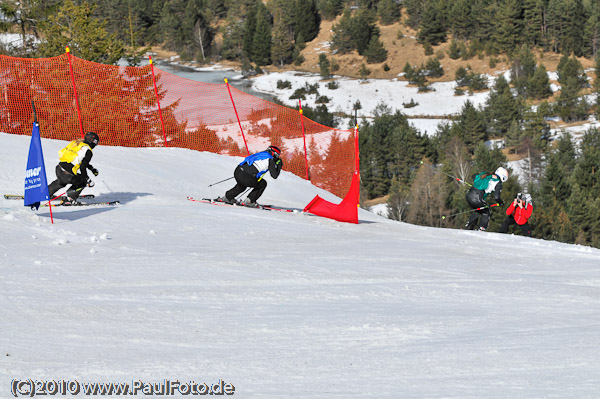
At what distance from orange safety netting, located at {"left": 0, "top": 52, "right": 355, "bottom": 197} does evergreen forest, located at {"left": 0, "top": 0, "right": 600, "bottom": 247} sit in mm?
12475

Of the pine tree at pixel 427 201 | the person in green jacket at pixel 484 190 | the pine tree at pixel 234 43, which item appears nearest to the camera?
the person in green jacket at pixel 484 190

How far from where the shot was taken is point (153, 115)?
1838cm

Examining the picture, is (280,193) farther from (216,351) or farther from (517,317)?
(216,351)

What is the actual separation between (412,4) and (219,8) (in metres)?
37.7

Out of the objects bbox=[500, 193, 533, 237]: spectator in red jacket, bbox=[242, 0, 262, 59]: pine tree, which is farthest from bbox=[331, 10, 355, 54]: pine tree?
bbox=[500, 193, 533, 237]: spectator in red jacket

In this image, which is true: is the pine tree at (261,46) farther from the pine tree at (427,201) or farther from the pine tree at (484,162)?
the pine tree at (427,201)

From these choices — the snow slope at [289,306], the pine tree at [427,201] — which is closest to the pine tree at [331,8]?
the pine tree at [427,201]

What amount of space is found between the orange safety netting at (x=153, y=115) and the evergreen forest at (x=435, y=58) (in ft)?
40.9

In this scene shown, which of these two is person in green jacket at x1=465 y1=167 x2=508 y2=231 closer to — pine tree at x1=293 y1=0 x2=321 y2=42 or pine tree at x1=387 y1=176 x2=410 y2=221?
pine tree at x1=387 y1=176 x2=410 y2=221

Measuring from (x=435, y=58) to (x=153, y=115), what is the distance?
91.7 m

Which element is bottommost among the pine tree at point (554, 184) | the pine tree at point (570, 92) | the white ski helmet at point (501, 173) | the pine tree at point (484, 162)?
the pine tree at point (554, 184)

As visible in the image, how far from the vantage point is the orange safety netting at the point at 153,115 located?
A: 1747 cm

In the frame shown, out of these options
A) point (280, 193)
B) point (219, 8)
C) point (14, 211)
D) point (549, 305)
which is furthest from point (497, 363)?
point (219, 8)

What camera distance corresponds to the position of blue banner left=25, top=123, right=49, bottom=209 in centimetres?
934
